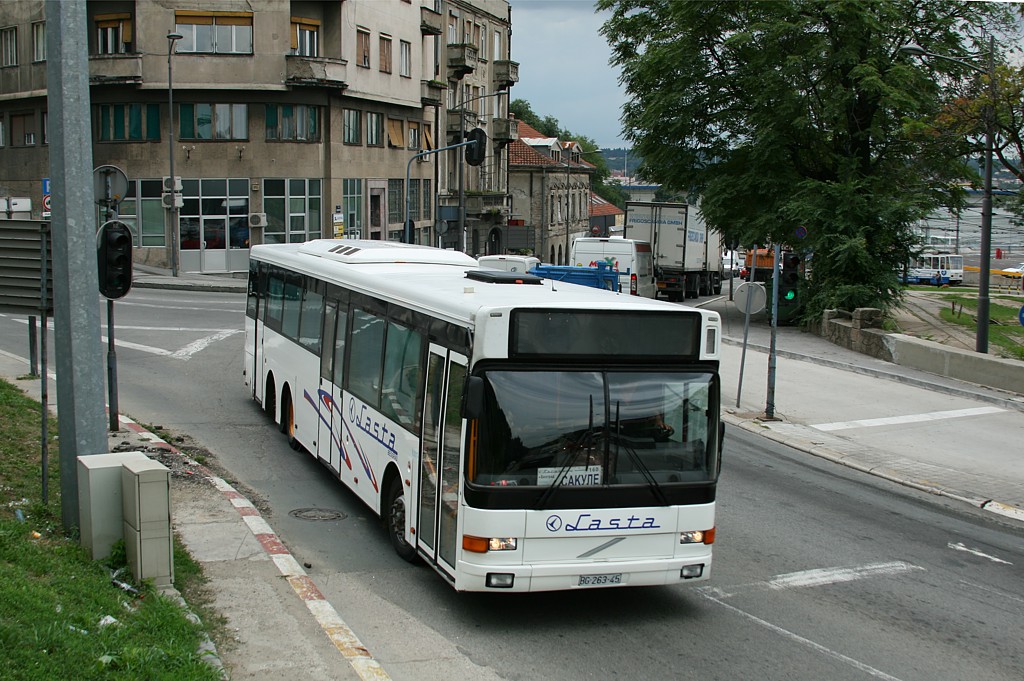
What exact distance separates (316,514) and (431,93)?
4710 cm

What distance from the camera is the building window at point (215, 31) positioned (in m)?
43.0

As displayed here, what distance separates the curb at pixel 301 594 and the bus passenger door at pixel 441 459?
0.99 m

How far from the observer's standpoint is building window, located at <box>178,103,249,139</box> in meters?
43.4

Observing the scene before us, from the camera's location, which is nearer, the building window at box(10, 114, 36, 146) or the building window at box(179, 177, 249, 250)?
the building window at box(179, 177, 249, 250)

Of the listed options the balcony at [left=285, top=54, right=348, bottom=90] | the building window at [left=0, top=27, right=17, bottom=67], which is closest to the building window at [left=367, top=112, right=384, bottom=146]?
the balcony at [left=285, top=54, right=348, bottom=90]

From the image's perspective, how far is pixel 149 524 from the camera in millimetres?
7789

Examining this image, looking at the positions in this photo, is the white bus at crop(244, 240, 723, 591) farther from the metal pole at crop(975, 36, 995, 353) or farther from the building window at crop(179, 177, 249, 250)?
the building window at crop(179, 177, 249, 250)

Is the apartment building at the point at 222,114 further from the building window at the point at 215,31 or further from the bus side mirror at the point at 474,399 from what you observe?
the bus side mirror at the point at 474,399

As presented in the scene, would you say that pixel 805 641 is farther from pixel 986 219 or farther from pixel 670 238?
pixel 670 238

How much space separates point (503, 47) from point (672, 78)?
38046mm

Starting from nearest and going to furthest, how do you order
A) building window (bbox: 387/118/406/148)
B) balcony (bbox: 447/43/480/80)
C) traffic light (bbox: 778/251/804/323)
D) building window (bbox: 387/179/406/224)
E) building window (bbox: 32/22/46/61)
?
traffic light (bbox: 778/251/804/323) < building window (bbox: 32/22/46/61) < building window (bbox: 387/118/406/148) < building window (bbox: 387/179/406/224) < balcony (bbox: 447/43/480/80)

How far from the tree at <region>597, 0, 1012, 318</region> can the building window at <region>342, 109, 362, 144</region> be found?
49.9 feet

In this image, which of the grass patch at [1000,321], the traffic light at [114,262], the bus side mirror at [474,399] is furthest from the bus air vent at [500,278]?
the grass patch at [1000,321]

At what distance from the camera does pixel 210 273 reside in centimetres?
4450
